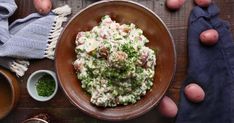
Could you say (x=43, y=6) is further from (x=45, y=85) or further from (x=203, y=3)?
(x=203, y=3)

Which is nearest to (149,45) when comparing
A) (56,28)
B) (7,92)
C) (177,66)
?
(177,66)

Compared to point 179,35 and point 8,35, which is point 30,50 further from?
point 179,35

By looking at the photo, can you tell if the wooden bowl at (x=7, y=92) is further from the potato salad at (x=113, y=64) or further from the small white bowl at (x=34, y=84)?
the potato salad at (x=113, y=64)

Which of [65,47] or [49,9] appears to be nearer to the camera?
[65,47]

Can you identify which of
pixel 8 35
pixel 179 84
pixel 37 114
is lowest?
pixel 37 114

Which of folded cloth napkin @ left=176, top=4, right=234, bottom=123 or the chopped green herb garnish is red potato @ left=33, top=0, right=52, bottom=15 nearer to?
the chopped green herb garnish

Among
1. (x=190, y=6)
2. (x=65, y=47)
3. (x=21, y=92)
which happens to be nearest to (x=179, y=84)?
(x=190, y=6)
